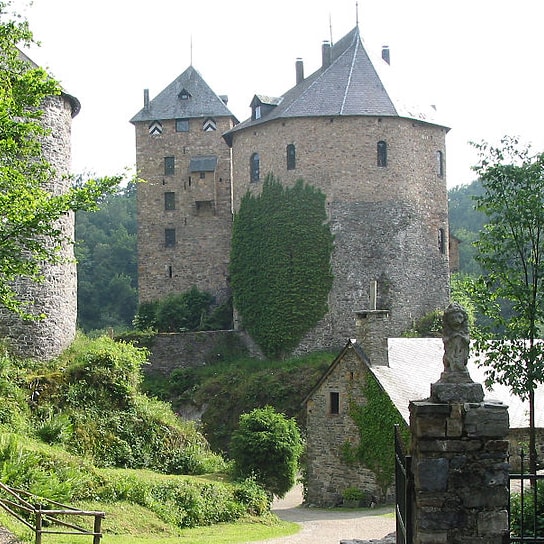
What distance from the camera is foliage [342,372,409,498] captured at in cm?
2536

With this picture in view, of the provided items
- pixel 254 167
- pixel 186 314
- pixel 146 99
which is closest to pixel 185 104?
pixel 146 99

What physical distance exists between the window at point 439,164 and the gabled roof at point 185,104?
12.2m

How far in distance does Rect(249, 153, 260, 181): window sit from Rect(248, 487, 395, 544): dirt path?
55.9 feet

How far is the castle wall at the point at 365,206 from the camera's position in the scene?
38.6m

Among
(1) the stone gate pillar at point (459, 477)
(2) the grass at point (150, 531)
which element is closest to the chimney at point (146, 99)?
(2) the grass at point (150, 531)

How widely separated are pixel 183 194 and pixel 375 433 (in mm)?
25064

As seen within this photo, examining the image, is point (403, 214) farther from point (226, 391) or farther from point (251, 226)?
point (226, 391)

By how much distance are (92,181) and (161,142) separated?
31666 mm

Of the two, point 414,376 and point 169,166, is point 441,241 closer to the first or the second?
point 169,166

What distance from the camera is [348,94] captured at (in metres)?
39.8

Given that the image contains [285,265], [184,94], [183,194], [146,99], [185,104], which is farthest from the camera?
[146,99]

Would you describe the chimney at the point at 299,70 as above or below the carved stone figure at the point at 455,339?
above

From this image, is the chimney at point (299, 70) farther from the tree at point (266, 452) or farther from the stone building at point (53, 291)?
the tree at point (266, 452)

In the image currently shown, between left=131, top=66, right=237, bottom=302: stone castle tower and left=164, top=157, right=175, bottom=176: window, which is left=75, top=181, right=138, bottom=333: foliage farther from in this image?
left=164, top=157, right=175, bottom=176: window
